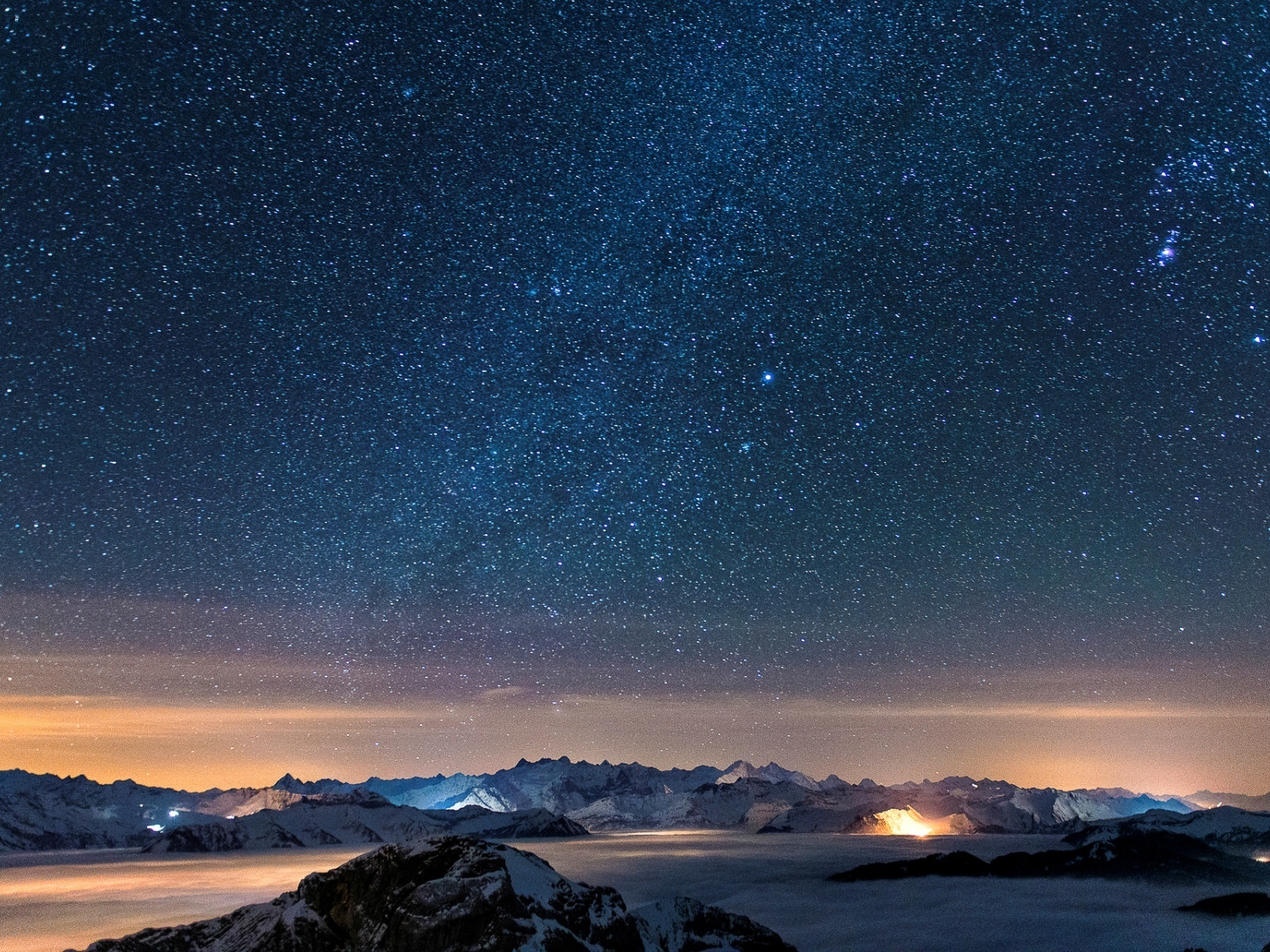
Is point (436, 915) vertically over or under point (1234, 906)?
over

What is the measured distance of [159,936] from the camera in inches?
2736

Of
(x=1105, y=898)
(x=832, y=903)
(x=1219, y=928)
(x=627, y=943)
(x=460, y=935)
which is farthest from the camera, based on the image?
(x=1105, y=898)

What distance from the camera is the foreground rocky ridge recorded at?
5653cm

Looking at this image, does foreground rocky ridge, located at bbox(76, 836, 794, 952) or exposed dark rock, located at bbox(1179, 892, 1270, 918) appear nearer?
foreground rocky ridge, located at bbox(76, 836, 794, 952)

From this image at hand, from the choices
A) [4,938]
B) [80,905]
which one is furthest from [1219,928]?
[80,905]

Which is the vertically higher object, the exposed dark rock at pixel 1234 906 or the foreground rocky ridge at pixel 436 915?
the foreground rocky ridge at pixel 436 915

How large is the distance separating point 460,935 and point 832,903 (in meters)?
144

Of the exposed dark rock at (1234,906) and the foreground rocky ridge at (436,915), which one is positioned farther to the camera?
the exposed dark rock at (1234,906)

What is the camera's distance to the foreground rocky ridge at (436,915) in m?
56.5

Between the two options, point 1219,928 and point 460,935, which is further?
point 1219,928

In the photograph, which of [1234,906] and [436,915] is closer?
[436,915]

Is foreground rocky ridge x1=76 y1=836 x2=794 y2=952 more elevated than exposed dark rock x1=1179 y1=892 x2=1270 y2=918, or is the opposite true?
foreground rocky ridge x1=76 y1=836 x2=794 y2=952

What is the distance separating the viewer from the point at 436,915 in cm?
5697

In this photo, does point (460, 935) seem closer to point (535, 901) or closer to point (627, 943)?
point (535, 901)
